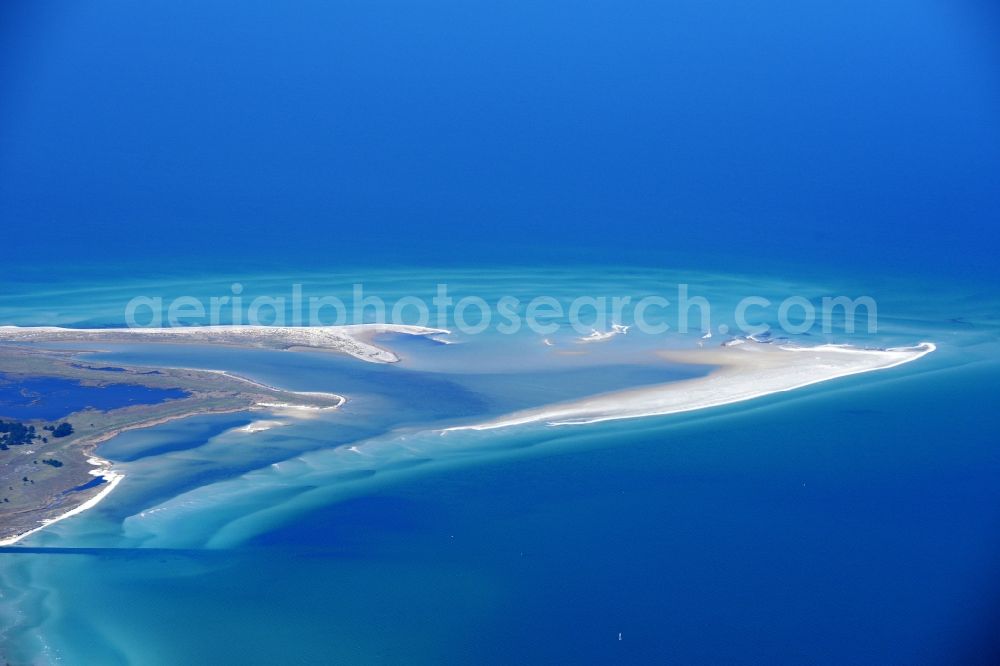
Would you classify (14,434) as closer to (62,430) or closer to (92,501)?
(62,430)

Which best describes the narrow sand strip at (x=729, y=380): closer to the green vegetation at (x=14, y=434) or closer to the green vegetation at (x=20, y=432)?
the green vegetation at (x=20, y=432)

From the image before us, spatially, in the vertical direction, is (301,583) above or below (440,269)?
below

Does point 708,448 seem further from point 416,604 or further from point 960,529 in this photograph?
point 416,604

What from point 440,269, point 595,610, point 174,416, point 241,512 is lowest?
point 595,610

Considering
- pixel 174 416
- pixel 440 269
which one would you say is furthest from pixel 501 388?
pixel 440 269

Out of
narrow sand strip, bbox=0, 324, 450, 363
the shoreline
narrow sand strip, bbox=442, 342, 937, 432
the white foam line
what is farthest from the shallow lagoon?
narrow sand strip, bbox=442, 342, 937, 432

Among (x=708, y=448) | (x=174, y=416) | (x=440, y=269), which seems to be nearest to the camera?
(x=708, y=448)
